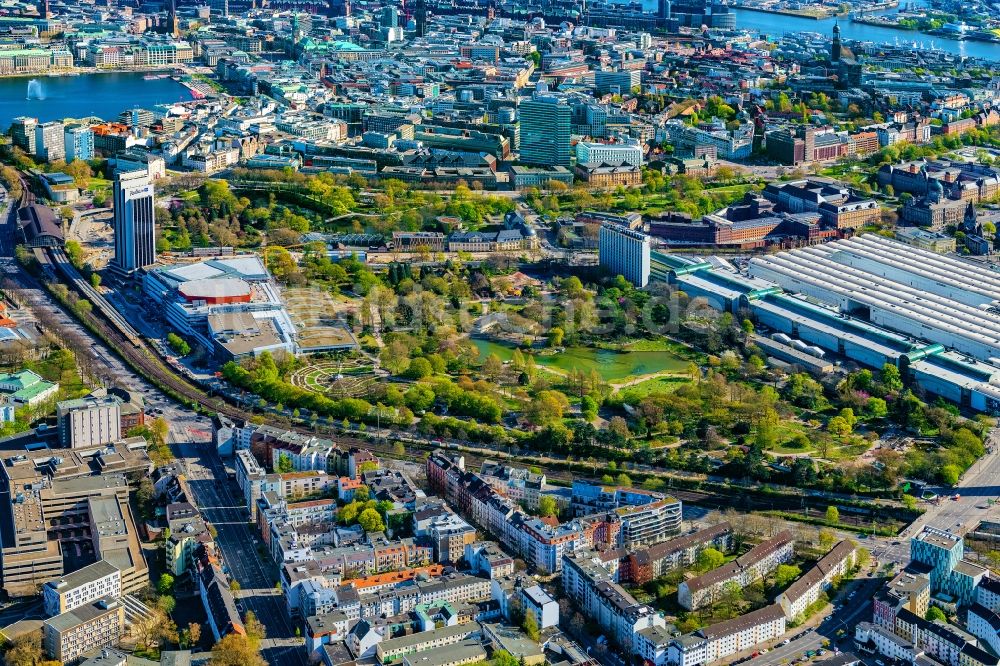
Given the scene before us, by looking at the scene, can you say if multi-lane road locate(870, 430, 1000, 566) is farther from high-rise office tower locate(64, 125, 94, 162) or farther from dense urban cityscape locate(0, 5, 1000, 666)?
high-rise office tower locate(64, 125, 94, 162)

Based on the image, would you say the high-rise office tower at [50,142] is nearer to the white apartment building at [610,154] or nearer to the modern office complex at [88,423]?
the white apartment building at [610,154]

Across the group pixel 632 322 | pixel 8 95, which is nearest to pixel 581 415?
pixel 632 322

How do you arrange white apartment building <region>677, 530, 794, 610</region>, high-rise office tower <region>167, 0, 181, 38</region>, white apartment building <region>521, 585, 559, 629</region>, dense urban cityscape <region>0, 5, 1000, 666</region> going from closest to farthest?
white apartment building <region>521, 585, 559, 629</region>, dense urban cityscape <region>0, 5, 1000, 666</region>, white apartment building <region>677, 530, 794, 610</region>, high-rise office tower <region>167, 0, 181, 38</region>

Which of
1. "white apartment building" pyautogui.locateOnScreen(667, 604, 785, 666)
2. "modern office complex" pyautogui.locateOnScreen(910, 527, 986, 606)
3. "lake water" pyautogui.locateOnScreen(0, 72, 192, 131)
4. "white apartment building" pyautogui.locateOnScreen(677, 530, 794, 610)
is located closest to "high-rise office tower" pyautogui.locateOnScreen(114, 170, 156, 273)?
"white apartment building" pyautogui.locateOnScreen(677, 530, 794, 610)

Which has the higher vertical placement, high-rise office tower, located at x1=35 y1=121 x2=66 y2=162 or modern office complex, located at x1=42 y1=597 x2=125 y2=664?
high-rise office tower, located at x1=35 y1=121 x2=66 y2=162

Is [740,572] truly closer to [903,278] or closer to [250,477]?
[250,477]

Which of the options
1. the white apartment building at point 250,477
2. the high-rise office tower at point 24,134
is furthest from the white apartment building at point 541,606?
the high-rise office tower at point 24,134

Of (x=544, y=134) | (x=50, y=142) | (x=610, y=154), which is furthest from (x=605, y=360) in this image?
(x=50, y=142)
